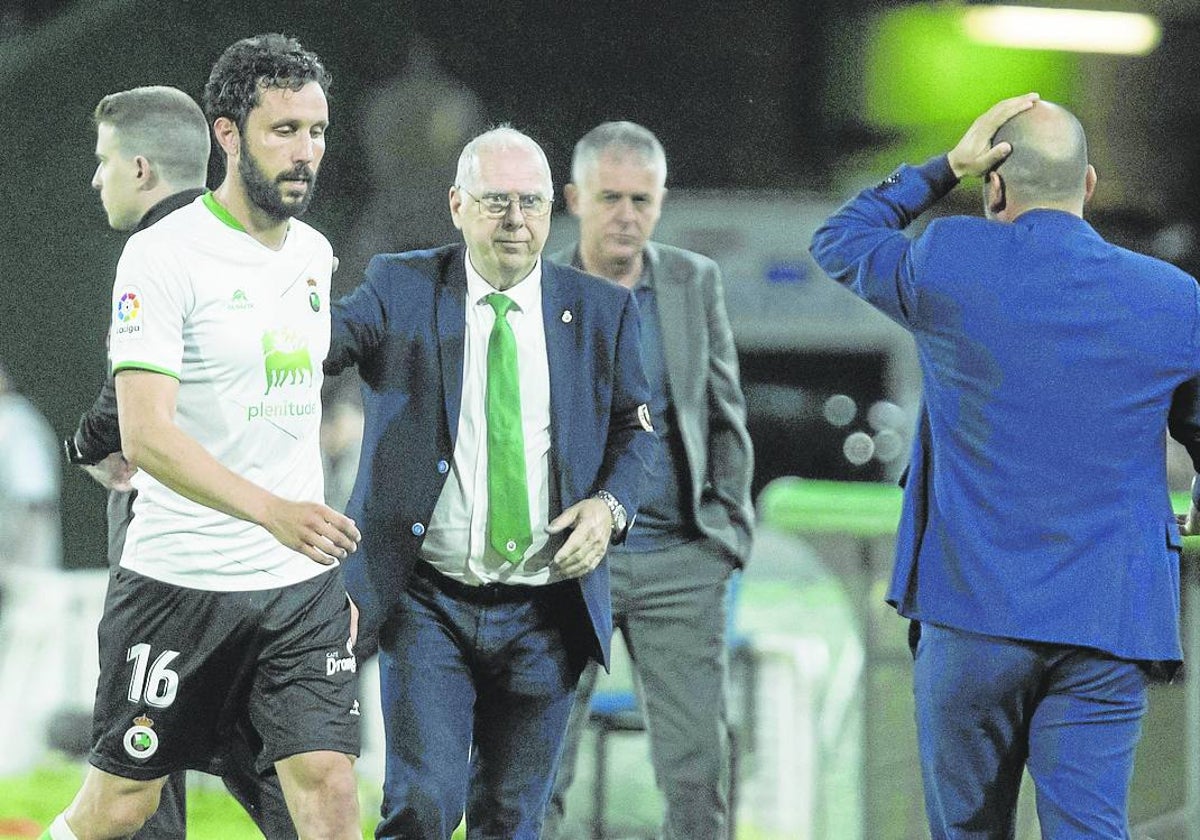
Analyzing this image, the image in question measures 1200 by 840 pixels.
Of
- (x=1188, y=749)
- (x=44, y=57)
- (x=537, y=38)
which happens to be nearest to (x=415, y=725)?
(x=1188, y=749)

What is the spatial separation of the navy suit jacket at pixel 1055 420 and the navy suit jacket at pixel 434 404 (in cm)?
54

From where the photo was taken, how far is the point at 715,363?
3.35 meters

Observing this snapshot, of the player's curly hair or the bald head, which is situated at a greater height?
the player's curly hair

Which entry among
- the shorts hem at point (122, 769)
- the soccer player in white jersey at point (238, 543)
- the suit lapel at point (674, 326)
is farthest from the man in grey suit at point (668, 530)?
the shorts hem at point (122, 769)

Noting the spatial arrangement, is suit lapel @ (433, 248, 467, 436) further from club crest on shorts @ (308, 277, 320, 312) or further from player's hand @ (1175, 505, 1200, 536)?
player's hand @ (1175, 505, 1200, 536)

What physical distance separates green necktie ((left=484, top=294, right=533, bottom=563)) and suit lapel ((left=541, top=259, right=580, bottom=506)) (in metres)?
0.05

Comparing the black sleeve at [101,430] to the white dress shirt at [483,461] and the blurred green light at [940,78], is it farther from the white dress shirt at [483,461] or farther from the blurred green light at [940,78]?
the blurred green light at [940,78]

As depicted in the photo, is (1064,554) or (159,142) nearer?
(1064,554)

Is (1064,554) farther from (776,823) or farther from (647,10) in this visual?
(647,10)

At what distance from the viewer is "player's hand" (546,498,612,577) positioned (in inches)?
102

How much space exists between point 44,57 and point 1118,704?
17.5 ft

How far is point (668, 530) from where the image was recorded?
3.30 meters

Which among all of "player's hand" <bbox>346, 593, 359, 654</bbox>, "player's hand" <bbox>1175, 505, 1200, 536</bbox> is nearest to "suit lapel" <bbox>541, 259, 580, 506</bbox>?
"player's hand" <bbox>346, 593, 359, 654</bbox>

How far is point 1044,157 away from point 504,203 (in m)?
0.82
